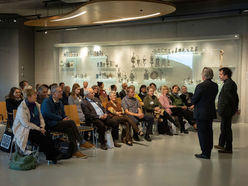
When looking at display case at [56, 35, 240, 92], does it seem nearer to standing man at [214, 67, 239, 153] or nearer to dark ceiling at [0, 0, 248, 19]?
dark ceiling at [0, 0, 248, 19]

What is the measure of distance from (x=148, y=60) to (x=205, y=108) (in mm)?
6329

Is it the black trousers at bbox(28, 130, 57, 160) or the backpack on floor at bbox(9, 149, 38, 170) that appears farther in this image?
the black trousers at bbox(28, 130, 57, 160)

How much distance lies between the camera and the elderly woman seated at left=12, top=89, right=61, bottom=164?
4812mm

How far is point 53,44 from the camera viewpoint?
43.9 feet

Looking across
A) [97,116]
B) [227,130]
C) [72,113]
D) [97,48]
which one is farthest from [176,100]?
[97,48]

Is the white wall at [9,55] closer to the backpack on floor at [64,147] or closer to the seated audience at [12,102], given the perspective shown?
the seated audience at [12,102]

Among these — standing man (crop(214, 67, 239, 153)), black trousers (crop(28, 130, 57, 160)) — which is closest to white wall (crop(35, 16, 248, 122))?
standing man (crop(214, 67, 239, 153))

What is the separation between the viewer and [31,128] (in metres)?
4.85

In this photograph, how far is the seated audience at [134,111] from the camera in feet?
22.8

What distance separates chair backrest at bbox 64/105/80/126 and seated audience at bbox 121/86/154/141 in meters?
1.29

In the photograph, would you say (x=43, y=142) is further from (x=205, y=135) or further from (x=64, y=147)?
(x=205, y=135)

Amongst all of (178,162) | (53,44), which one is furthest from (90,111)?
(53,44)

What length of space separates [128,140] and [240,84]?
5257 millimetres

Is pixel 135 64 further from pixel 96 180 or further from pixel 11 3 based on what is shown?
pixel 96 180
